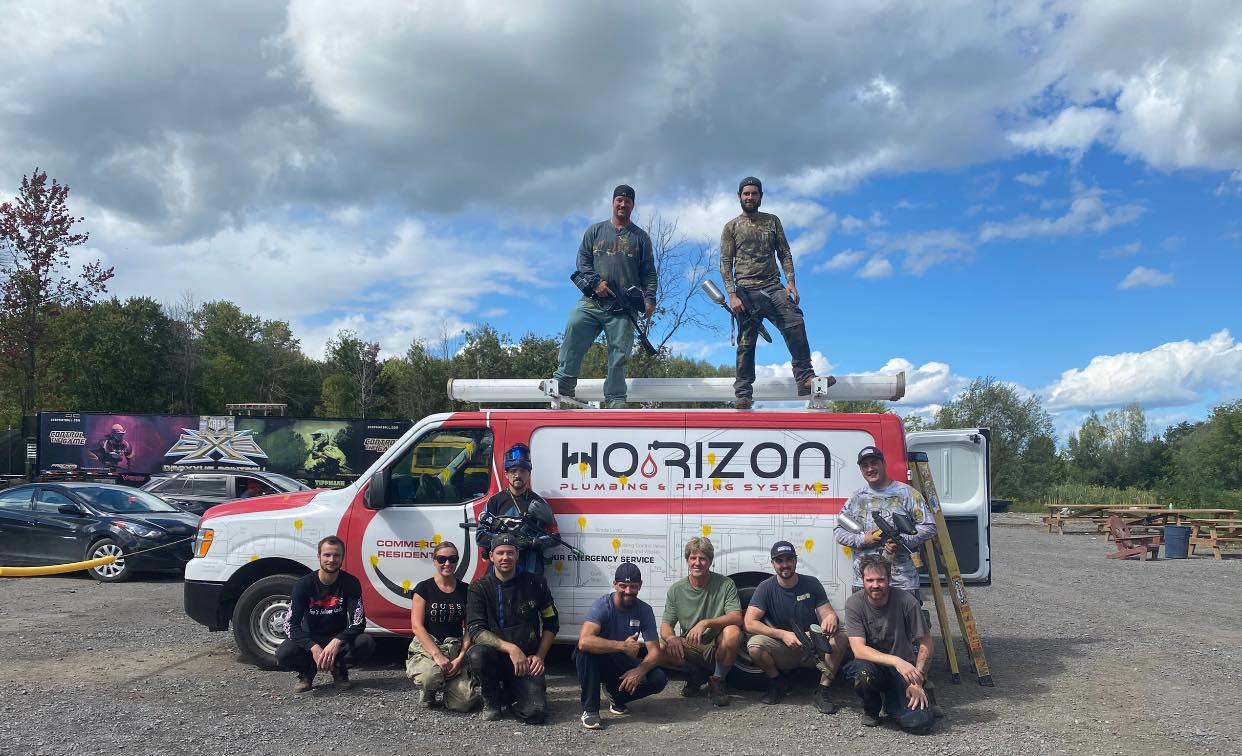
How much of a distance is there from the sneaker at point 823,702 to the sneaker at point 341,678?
3327 mm

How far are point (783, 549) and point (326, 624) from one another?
3.26 meters

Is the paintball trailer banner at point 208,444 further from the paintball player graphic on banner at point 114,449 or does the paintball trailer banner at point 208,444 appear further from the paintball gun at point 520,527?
the paintball gun at point 520,527

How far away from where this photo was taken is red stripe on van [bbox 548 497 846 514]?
6387 millimetres

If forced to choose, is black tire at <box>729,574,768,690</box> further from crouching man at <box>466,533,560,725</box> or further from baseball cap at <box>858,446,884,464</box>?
crouching man at <box>466,533,560,725</box>

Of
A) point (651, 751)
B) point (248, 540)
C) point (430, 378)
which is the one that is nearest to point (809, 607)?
point (651, 751)

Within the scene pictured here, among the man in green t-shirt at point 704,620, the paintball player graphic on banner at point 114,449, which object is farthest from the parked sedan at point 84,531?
the paintball player graphic on banner at point 114,449

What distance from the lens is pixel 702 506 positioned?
641 centimetres

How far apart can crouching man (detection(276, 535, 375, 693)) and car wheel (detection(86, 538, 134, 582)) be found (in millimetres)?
6802

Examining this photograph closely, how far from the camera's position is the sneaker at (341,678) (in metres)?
6.15

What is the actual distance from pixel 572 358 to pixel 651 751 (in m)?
3.54

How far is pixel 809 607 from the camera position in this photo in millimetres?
5996

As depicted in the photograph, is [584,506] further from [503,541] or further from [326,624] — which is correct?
[326,624]

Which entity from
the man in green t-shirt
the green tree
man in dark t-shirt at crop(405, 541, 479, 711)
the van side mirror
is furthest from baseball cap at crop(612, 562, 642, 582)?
the green tree

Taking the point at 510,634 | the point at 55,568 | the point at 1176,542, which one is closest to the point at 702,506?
the point at 510,634
